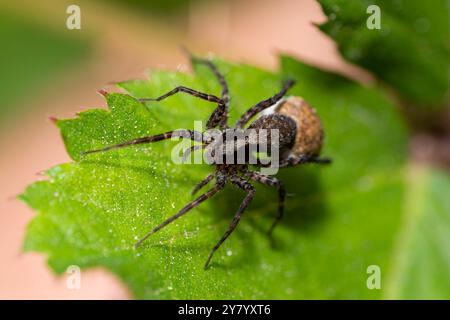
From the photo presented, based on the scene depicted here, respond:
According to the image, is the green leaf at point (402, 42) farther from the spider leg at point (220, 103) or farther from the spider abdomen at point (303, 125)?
the spider leg at point (220, 103)

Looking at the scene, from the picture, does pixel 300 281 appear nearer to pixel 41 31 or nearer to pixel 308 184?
pixel 308 184

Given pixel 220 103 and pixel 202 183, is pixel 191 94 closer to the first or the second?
pixel 220 103

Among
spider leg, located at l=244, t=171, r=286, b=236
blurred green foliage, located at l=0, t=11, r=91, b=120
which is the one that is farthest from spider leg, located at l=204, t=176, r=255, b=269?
blurred green foliage, located at l=0, t=11, r=91, b=120

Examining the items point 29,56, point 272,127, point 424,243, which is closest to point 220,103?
point 272,127

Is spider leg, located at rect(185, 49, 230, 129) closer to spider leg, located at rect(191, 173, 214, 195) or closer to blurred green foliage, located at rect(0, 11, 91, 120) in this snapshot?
spider leg, located at rect(191, 173, 214, 195)

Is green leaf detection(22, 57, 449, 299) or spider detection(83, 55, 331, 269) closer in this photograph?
green leaf detection(22, 57, 449, 299)

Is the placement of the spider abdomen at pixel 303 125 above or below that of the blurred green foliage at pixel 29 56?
below

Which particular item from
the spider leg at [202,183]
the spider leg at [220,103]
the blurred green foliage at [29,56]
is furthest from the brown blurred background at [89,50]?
the spider leg at [202,183]
